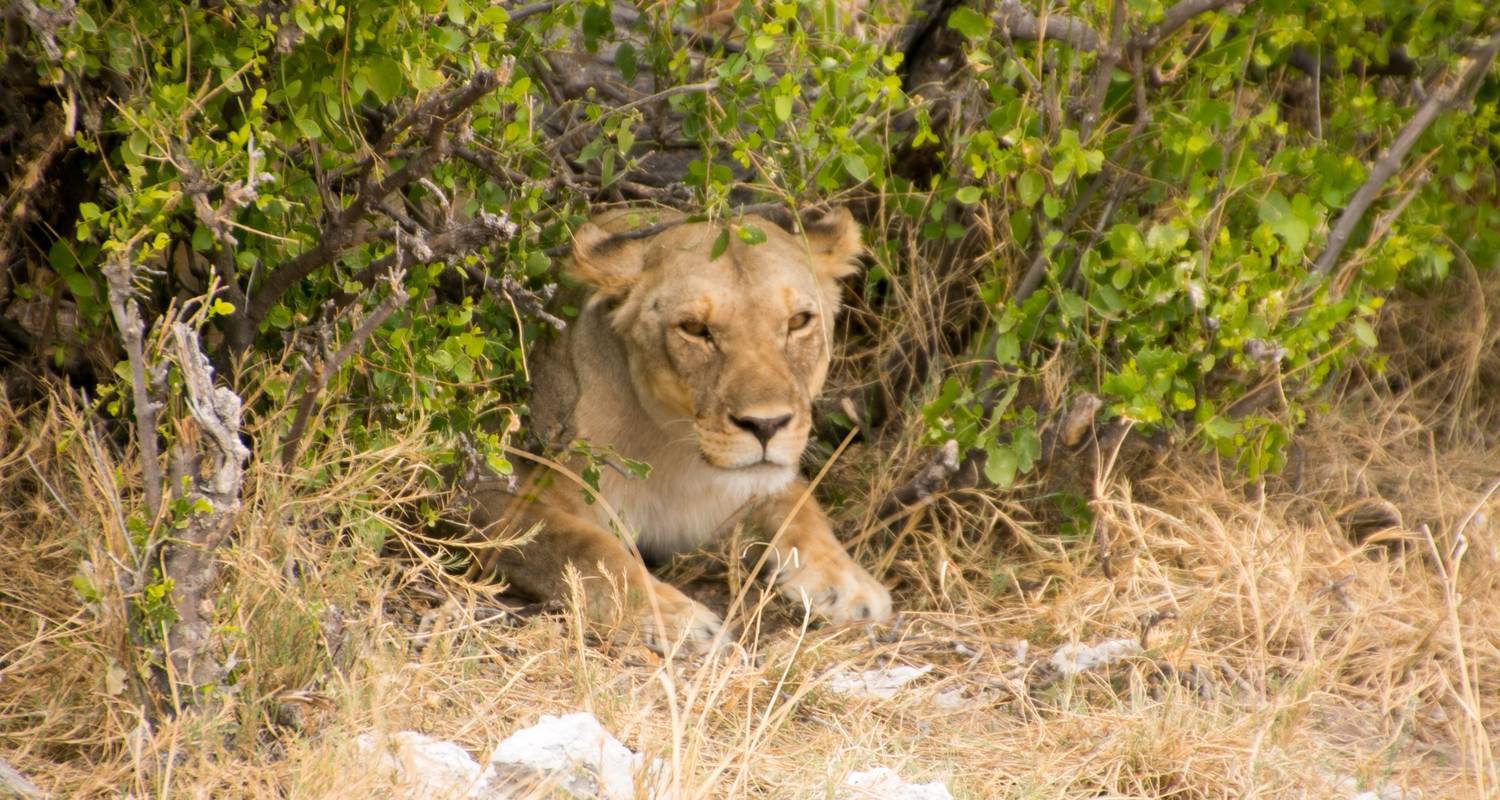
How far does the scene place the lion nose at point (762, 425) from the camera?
12.8ft

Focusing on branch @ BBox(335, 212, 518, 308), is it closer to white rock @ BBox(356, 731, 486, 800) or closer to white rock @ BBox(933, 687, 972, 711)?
white rock @ BBox(356, 731, 486, 800)

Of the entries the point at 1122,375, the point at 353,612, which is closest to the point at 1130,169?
the point at 1122,375

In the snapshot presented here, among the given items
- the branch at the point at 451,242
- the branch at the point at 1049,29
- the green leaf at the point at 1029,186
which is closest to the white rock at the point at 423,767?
the branch at the point at 451,242

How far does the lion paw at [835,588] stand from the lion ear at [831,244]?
82cm

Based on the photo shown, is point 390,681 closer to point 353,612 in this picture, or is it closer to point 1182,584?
point 353,612

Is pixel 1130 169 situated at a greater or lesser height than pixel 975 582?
greater

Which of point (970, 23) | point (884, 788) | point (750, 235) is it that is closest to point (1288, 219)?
point (970, 23)

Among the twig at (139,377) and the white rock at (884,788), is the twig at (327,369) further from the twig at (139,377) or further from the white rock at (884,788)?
the white rock at (884,788)

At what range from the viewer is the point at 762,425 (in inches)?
153

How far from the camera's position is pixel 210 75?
334 centimetres

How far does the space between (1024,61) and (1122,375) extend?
0.96m

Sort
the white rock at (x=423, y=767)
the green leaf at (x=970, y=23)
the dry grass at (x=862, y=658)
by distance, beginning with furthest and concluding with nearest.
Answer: the green leaf at (x=970, y=23) → the dry grass at (x=862, y=658) → the white rock at (x=423, y=767)

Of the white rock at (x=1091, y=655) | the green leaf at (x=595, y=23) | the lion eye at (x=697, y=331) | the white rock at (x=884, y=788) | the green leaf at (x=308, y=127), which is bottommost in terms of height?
the white rock at (x=1091, y=655)

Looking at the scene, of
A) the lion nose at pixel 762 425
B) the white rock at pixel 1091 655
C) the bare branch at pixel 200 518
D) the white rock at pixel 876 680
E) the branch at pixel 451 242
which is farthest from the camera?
the lion nose at pixel 762 425
